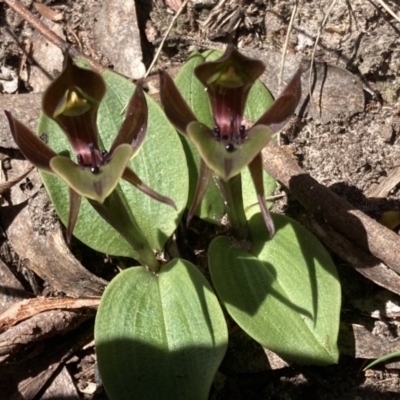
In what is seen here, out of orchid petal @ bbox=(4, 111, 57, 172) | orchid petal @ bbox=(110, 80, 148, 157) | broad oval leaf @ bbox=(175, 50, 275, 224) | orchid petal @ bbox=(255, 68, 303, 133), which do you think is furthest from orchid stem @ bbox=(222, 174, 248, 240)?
orchid petal @ bbox=(4, 111, 57, 172)

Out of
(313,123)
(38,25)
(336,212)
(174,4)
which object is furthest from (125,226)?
(174,4)

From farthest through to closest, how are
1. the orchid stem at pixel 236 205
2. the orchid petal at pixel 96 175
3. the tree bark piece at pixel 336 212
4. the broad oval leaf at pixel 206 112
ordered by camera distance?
the broad oval leaf at pixel 206 112
the tree bark piece at pixel 336 212
the orchid stem at pixel 236 205
the orchid petal at pixel 96 175

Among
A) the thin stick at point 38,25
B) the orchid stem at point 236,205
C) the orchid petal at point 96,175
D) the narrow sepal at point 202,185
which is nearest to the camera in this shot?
the orchid petal at point 96,175

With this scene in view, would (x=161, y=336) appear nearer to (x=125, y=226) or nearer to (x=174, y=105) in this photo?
(x=125, y=226)

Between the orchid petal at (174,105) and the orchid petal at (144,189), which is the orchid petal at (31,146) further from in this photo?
the orchid petal at (174,105)

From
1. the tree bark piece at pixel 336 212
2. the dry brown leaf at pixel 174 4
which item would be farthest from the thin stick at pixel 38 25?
the tree bark piece at pixel 336 212

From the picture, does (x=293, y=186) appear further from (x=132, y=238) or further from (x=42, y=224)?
(x=42, y=224)
